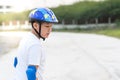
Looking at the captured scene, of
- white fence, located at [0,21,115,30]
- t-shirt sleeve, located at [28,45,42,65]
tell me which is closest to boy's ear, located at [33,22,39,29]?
t-shirt sleeve, located at [28,45,42,65]

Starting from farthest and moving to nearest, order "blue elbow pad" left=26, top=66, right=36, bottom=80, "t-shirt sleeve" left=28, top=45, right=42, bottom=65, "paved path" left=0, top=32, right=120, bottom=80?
1. "paved path" left=0, top=32, right=120, bottom=80
2. "t-shirt sleeve" left=28, top=45, right=42, bottom=65
3. "blue elbow pad" left=26, top=66, right=36, bottom=80

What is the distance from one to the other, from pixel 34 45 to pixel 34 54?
87 mm

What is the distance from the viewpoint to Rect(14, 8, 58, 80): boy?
14.7 ft

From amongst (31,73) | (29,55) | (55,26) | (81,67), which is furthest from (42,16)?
(55,26)

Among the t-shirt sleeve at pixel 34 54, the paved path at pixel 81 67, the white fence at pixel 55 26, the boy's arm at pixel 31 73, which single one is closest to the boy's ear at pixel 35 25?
the t-shirt sleeve at pixel 34 54

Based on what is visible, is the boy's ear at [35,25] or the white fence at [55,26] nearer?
the boy's ear at [35,25]

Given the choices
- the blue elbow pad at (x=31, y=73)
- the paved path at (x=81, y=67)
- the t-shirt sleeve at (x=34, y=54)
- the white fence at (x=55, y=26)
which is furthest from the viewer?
the white fence at (x=55, y=26)

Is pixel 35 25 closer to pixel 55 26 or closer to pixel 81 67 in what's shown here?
pixel 81 67

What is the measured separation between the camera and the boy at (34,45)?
4492 millimetres

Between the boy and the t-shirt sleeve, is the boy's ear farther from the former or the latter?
the t-shirt sleeve

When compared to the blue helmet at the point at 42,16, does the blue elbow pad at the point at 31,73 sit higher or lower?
lower

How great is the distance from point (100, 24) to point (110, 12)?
A: 5.26ft

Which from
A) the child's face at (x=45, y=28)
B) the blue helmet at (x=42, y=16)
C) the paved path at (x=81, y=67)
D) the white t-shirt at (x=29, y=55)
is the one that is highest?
the blue helmet at (x=42, y=16)

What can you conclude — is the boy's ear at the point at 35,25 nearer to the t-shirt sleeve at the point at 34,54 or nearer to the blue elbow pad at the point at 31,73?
the t-shirt sleeve at the point at 34,54
